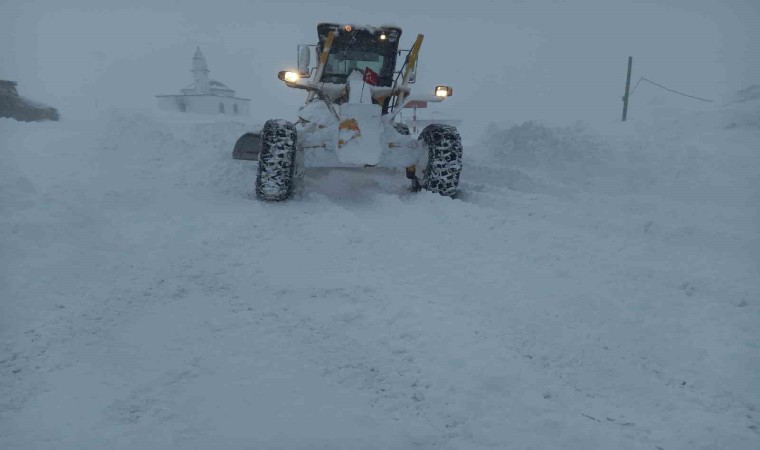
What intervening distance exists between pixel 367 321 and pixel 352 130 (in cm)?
378

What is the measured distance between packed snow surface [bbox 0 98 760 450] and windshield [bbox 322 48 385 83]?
2.68 metres

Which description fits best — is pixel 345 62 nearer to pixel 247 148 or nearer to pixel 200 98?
pixel 247 148

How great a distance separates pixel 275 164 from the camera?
6.07 m

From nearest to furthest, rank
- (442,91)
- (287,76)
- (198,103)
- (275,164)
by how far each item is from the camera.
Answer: (275,164) → (287,76) → (442,91) → (198,103)

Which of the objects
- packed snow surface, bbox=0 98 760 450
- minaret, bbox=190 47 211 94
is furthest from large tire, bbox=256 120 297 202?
minaret, bbox=190 47 211 94

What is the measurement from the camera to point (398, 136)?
22.5 feet

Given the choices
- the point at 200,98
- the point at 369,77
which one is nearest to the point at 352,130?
the point at 369,77

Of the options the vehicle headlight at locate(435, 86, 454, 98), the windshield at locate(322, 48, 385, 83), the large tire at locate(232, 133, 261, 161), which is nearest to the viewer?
the vehicle headlight at locate(435, 86, 454, 98)

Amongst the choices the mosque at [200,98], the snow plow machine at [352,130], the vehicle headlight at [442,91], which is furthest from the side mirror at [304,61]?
the mosque at [200,98]

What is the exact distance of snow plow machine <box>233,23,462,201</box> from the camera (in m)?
A: 6.16

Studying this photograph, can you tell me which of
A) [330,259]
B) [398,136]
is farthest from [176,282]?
[398,136]

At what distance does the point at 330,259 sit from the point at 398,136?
128 inches

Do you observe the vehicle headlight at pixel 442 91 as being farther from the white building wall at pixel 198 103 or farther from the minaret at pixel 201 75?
the minaret at pixel 201 75

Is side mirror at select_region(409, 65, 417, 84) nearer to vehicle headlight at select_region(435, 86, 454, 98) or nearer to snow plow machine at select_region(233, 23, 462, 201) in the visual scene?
snow plow machine at select_region(233, 23, 462, 201)
